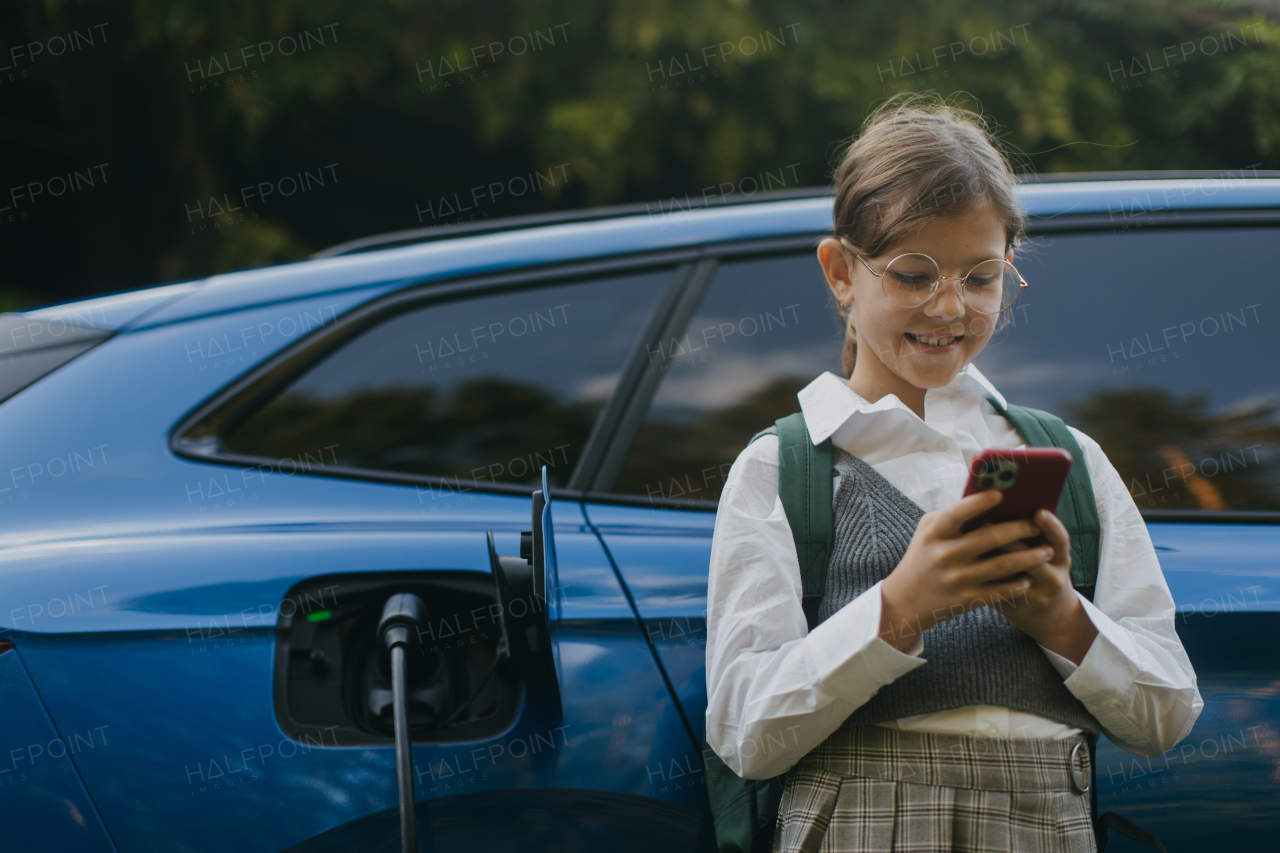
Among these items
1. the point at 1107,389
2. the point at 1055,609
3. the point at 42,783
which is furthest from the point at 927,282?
the point at 42,783

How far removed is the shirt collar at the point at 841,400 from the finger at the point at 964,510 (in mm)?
248

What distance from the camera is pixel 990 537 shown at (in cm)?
94

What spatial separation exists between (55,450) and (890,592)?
4.13ft

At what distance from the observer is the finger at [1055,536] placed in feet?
3.06

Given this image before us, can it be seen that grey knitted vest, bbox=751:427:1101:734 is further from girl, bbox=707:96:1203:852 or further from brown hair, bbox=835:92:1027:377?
brown hair, bbox=835:92:1027:377

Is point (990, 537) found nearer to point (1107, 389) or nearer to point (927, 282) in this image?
point (927, 282)

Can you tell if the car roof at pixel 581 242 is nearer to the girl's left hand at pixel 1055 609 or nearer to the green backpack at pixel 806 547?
the green backpack at pixel 806 547

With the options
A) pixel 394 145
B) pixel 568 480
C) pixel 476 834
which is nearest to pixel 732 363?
pixel 568 480

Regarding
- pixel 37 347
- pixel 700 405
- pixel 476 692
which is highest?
pixel 37 347

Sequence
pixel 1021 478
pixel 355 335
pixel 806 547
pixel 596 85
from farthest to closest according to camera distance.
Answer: pixel 596 85 → pixel 355 335 → pixel 806 547 → pixel 1021 478

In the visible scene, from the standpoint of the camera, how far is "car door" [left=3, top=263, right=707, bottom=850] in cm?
125

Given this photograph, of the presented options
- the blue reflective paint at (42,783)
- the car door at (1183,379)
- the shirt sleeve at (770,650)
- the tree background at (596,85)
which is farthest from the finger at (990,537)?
the tree background at (596,85)

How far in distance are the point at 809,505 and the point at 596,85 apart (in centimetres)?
389

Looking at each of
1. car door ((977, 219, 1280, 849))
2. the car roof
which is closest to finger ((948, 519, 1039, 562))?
car door ((977, 219, 1280, 849))
